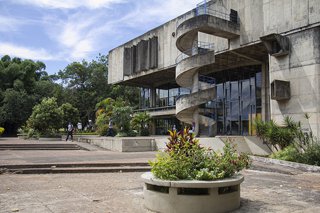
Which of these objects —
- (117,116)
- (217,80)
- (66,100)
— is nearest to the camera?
(117,116)

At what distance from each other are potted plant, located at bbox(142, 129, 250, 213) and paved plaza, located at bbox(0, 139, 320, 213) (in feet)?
1.62

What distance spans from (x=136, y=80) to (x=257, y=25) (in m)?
17.6

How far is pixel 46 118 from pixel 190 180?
25.8 metres

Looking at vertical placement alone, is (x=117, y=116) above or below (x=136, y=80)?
below

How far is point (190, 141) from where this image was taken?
6.64 meters

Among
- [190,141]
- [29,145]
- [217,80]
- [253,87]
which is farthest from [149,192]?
[217,80]

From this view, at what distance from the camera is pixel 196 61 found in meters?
21.8

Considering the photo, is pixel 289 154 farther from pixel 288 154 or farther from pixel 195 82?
pixel 195 82

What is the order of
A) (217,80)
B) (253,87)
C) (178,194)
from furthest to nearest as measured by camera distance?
(217,80) → (253,87) → (178,194)

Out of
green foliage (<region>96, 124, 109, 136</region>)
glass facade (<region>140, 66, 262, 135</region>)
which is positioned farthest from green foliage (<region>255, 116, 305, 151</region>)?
green foliage (<region>96, 124, 109, 136</region>)

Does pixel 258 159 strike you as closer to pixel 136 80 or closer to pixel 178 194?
pixel 178 194

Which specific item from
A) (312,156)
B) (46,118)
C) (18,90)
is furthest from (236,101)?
(18,90)

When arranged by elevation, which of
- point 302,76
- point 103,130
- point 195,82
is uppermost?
point 195,82

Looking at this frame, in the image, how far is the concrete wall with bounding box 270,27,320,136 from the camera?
16.9m
